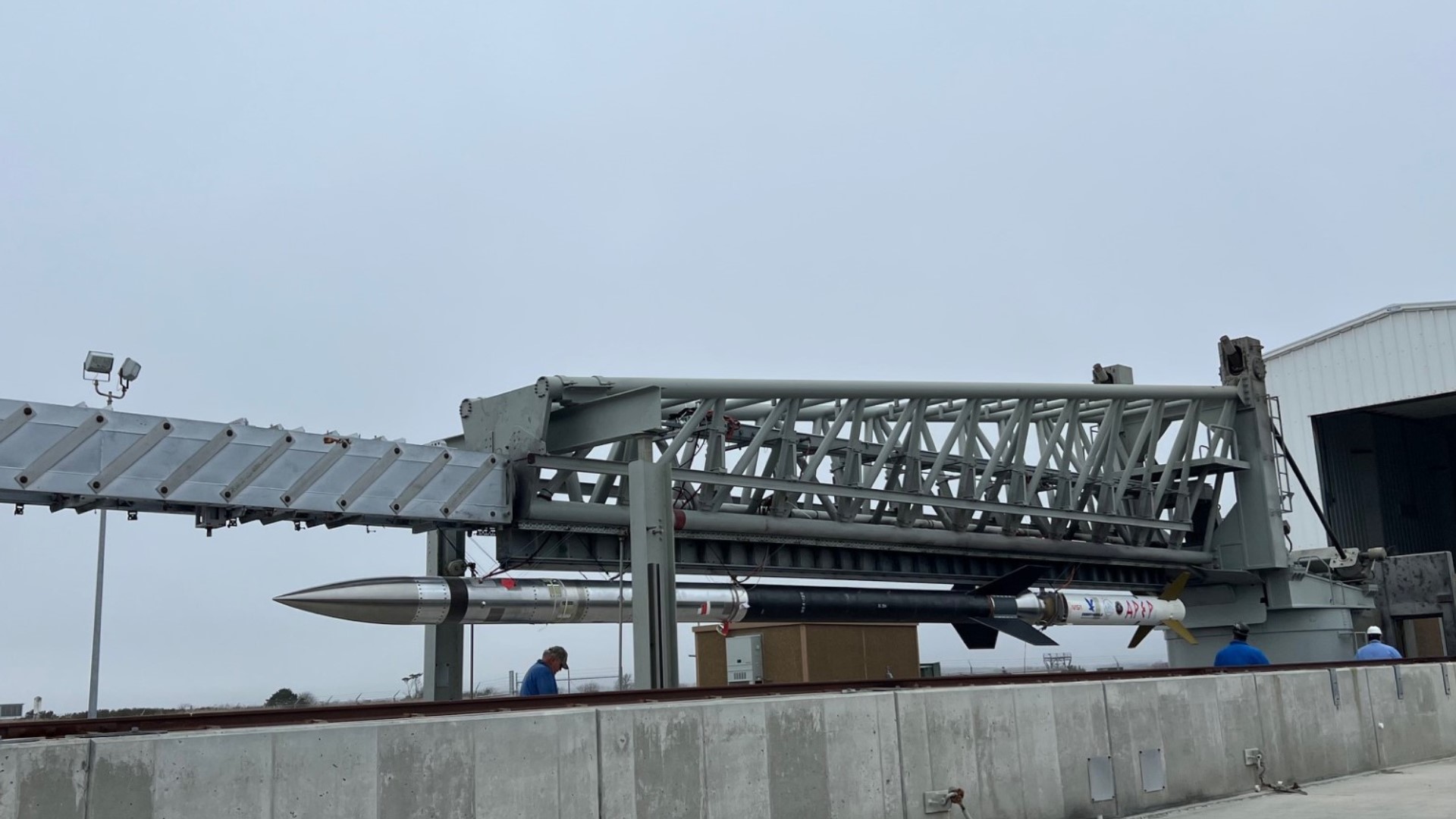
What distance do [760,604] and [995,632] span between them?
22.9 feet

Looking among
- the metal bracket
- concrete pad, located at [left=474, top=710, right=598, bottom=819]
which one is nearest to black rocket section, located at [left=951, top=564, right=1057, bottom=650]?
the metal bracket

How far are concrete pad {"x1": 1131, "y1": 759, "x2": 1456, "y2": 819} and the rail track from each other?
1420 mm

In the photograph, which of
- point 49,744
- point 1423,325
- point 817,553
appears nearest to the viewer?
point 49,744

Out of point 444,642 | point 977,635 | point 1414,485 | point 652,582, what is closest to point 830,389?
point 652,582

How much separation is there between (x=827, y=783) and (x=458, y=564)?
26.0 feet

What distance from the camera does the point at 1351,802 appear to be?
11453mm

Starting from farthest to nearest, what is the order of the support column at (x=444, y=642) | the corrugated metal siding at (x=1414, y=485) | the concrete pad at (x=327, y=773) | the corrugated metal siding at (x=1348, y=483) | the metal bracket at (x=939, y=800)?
the corrugated metal siding at (x=1414, y=485) < the corrugated metal siding at (x=1348, y=483) < the support column at (x=444, y=642) < the metal bracket at (x=939, y=800) < the concrete pad at (x=327, y=773)

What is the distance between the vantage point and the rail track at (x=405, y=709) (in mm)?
6203

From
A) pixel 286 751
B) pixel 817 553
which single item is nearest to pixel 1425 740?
pixel 817 553

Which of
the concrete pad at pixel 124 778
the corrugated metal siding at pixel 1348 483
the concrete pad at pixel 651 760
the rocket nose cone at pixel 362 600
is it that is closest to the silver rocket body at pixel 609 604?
the rocket nose cone at pixel 362 600

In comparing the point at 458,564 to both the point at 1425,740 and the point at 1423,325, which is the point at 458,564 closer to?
the point at 1425,740

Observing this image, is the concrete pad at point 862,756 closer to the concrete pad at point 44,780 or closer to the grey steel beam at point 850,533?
the concrete pad at point 44,780

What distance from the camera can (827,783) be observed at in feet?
29.0

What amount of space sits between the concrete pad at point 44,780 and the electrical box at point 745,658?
14.9 metres
